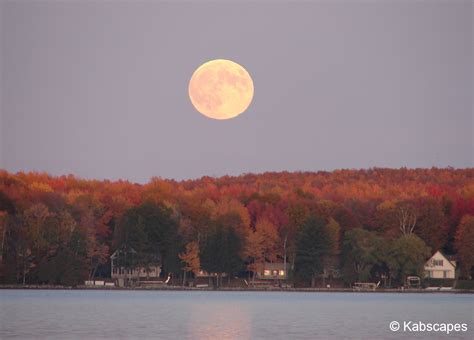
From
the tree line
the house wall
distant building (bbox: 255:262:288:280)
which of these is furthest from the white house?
the house wall

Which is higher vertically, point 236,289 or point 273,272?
point 273,272

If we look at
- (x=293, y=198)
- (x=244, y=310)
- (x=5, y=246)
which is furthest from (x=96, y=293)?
(x=293, y=198)

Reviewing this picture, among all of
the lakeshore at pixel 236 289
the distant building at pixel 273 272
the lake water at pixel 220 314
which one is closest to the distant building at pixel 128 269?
the lakeshore at pixel 236 289

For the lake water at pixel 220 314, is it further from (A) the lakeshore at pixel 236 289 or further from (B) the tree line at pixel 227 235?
(B) the tree line at pixel 227 235

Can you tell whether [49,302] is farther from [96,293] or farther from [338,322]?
[338,322]

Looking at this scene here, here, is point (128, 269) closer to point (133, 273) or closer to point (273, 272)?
point (133, 273)

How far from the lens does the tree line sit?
119 metres

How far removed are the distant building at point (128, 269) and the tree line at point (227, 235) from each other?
48cm

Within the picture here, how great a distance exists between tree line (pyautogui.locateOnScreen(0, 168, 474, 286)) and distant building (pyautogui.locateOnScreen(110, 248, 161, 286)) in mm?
476

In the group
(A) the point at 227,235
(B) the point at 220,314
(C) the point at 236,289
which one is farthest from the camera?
(C) the point at 236,289

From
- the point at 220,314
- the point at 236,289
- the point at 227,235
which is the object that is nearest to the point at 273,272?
the point at 236,289

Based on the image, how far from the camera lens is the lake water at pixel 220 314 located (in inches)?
2739

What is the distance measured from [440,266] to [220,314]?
4680 cm

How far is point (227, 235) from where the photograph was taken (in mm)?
124125
